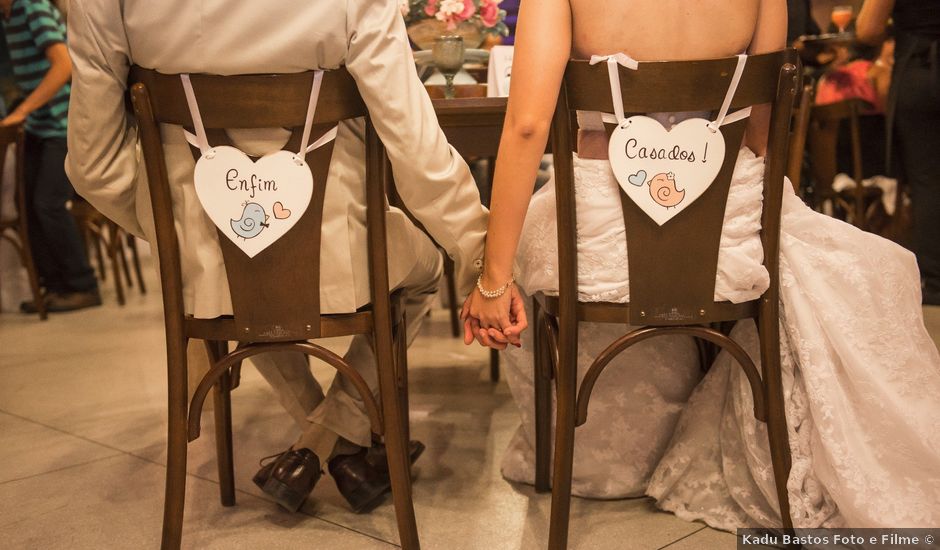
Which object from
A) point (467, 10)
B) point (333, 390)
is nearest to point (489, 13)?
point (467, 10)

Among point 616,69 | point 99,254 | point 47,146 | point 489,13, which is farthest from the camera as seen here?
point 99,254

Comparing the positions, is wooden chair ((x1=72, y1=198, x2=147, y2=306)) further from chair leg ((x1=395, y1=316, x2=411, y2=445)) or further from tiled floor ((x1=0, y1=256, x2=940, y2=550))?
chair leg ((x1=395, y1=316, x2=411, y2=445))

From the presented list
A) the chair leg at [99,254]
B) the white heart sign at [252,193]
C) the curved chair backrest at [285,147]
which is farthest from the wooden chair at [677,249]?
the chair leg at [99,254]

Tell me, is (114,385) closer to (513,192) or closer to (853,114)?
(513,192)

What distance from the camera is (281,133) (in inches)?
57.8

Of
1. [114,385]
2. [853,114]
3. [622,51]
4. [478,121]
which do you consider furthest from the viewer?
[853,114]

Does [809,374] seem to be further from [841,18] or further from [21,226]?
[841,18]

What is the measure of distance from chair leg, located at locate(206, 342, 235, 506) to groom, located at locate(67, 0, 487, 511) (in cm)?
15

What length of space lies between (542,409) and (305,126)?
0.77m

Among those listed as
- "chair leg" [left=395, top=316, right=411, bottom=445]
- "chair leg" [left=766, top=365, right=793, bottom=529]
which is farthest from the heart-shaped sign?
"chair leg" [left=395, top=316, right=411, bottom=445]

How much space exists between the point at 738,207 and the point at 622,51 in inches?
13.0

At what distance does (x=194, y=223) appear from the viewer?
151 centimetres

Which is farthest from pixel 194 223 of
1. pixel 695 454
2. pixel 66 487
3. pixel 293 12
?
pixel 695 454

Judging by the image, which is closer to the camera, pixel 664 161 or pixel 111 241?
pixel 664 161
